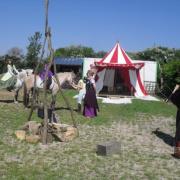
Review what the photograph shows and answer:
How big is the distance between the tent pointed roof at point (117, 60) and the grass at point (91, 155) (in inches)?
347

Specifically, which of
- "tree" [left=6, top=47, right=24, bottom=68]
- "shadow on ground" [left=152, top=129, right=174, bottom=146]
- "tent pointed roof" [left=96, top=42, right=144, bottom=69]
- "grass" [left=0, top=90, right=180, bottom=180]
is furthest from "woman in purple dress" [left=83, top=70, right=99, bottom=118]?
"tree" [left=6, top=47, right=24, bottom=68]

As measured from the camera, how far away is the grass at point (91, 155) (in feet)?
20.7

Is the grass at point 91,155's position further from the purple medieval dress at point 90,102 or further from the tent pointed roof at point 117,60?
the tent pointed roof at point 117,60

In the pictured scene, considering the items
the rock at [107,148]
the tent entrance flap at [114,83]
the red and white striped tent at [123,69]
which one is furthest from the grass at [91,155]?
the tent entrance flap at [114,83]

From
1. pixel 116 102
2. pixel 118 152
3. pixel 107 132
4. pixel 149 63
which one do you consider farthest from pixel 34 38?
pixel 118 152

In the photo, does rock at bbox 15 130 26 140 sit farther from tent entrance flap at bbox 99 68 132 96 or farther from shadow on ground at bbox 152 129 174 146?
tent entrance flap at bbox 99 68 132 96

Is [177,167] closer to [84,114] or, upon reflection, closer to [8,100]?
[84,114]

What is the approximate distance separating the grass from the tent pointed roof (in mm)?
8814

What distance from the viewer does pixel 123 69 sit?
2133cm

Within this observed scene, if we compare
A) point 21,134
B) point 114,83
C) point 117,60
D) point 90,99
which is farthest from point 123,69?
point 21,134

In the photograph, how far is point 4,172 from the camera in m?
6.17

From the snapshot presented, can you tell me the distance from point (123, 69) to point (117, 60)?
811mm

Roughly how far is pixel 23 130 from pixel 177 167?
3510mm


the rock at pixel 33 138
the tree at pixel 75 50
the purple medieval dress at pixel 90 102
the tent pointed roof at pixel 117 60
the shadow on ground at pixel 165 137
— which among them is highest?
the tree at pixel 75 50
